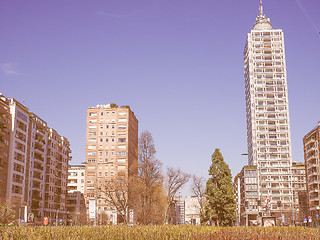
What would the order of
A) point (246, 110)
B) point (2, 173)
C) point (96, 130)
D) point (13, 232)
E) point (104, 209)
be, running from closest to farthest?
point (13, 232), point (2, 173), point (104, 209), point (96, 130), point (246, 110)

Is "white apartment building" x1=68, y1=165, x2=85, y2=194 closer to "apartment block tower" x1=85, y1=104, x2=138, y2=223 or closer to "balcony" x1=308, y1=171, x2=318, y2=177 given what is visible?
"apartment block tower" x1=85, y1=104, x2=138, y2=223

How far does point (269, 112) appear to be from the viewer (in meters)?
140

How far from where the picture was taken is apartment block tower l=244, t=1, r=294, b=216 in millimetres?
131375

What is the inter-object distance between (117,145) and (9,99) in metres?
48.1

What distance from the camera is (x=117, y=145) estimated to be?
430 ft

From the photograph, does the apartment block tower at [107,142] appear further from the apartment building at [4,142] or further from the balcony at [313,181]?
the balcony at [313,181]

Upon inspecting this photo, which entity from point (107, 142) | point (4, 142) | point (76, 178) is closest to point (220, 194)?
point (4, 142)

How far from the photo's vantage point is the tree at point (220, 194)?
5169cm

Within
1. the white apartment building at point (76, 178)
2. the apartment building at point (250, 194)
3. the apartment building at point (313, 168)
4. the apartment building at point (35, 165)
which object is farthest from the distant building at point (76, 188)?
the apartment building at point (313, 168)

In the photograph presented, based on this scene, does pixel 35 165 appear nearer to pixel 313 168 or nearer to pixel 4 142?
pixel 4 142

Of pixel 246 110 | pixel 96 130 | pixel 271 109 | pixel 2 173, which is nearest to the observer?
pixel 2 173

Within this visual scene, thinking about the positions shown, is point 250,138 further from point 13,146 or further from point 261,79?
point 13,146

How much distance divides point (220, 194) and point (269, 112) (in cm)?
9431

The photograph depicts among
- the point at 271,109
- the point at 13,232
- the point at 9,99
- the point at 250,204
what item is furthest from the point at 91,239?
the point at 271,109
